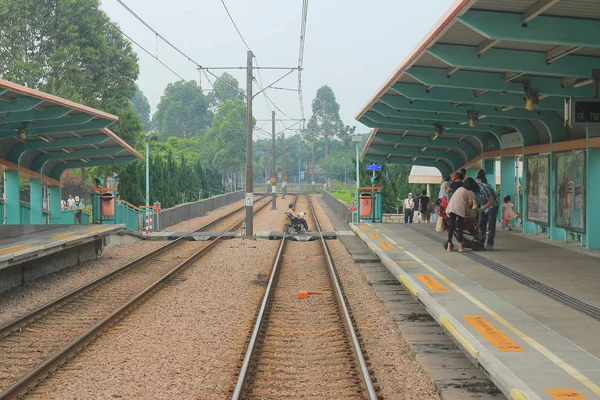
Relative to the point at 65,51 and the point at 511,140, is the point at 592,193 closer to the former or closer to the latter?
the point at 511,140

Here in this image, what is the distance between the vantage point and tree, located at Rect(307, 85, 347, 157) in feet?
521

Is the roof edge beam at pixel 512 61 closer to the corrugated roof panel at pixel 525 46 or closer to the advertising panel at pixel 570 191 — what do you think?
the corrugated roof panel at pixel 525 46

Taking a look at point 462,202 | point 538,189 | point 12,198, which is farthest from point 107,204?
point 462,202

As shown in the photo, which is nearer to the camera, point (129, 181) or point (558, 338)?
point (558, 338)

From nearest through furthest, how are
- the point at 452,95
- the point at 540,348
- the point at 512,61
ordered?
the point at 540,348 → the point at 512,61 → the point at 452,95

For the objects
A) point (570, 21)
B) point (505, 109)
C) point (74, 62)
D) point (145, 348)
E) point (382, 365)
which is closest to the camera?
point (382, 365)

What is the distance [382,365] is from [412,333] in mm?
1628

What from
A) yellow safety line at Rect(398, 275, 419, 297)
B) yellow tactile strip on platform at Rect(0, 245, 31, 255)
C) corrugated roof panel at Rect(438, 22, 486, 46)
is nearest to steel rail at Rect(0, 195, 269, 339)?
yellow tactile strip on platform at Rect(0, 245, 31, 255)

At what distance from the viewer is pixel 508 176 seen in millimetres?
23719

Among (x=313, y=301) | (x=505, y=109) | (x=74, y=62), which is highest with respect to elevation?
(x=74, y=62)

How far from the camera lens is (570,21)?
11.0 m

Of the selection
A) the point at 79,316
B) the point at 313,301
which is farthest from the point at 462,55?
the point at 79,316

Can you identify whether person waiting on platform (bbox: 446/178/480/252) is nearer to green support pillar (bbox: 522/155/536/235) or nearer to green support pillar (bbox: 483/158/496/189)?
green support pillar (bbox: 522/155/536/235)

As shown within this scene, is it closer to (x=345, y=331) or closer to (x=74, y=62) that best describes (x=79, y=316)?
(x=345, y=331)
